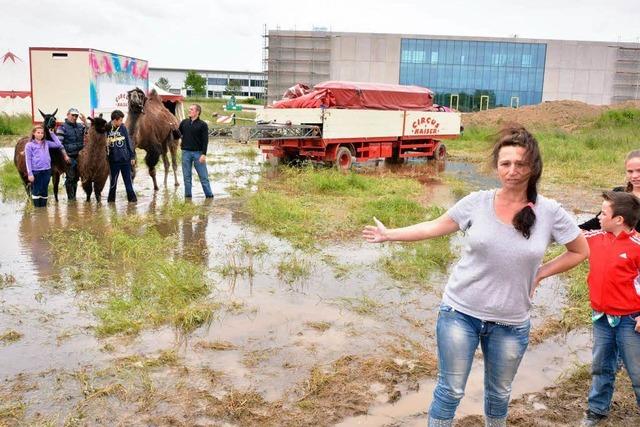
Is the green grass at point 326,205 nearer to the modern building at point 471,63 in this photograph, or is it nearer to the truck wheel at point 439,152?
the truck wheel at point 439,152

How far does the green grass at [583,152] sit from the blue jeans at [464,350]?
221 inches

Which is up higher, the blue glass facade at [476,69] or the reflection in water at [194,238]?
the blue glass facade at [476,69]

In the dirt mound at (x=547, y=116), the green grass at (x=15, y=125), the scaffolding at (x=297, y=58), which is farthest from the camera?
the scaffolding at (x=297, y=58)

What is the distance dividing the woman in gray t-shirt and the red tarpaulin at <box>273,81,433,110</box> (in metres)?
11.9

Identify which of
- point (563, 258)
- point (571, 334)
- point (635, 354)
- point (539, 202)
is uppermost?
point (539, 202)

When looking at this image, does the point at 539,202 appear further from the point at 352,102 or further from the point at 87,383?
the point at 352,102

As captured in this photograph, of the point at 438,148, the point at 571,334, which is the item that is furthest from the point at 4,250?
the point at 438,148

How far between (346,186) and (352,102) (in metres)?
4.03

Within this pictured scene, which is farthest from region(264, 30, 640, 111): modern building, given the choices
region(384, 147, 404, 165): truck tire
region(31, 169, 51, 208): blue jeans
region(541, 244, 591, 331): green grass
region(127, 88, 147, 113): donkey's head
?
region(541, 244, 591, 331): green grass

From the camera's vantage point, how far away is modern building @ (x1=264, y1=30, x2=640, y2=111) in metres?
63.0

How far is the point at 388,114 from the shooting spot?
16.2 meters

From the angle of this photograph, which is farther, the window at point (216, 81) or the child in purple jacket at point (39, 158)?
the window at point (216, 81)

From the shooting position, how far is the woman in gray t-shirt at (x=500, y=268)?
2.70 metres

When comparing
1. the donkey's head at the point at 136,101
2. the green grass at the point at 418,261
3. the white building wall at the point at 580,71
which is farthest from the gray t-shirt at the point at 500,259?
the white building wall at the point at 580,71
